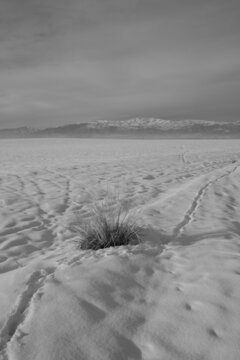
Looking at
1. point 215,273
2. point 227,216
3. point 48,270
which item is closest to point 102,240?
point 48,270

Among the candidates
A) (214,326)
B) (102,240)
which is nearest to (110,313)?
(214,326)

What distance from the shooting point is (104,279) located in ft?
9.15

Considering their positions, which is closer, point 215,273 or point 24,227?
point 215,273

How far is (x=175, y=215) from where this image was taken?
17.3 ft

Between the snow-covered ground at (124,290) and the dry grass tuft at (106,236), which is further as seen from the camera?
the dry grass tuft at (106,236)

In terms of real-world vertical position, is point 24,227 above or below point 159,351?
below

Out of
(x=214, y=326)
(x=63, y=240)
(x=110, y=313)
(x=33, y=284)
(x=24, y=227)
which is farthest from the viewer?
(x=24, y=227)

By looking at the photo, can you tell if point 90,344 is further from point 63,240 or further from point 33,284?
point 63,240

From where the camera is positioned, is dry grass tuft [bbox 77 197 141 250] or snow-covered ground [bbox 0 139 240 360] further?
dry grass tuft [bbox 77 197 141 250]

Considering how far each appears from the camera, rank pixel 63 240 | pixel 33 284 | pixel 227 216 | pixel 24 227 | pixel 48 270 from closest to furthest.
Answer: pixel 33 284 < pixel 48 270 < pixel 63 240 < pixel 24 227 < pixel 227 216

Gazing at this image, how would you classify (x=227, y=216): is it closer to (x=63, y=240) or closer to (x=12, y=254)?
(x=63, y=240)

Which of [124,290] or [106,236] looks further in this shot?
[106,236]

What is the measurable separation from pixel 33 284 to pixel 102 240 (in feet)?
3.59

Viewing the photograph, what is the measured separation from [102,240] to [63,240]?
2.66 ft
